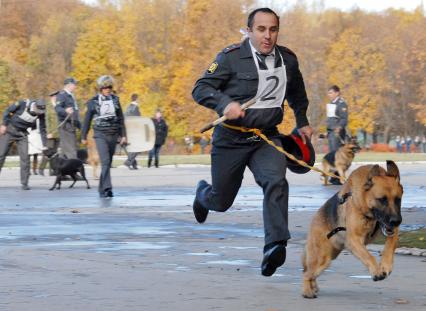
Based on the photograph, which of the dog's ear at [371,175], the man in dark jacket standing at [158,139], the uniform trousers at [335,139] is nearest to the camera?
the dog's ear at [371,175]

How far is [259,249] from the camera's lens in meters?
12.0

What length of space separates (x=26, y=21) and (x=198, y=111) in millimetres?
37748

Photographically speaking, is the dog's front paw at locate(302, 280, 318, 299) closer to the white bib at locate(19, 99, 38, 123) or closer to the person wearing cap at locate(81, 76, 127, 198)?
the person wearing cap at locate(81, 76, 127, 198)

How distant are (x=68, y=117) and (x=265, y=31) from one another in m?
17.8

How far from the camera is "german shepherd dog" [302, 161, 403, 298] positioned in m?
7.86

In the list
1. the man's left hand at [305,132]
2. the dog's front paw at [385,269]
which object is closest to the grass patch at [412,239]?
the man's left hand at [305,132]

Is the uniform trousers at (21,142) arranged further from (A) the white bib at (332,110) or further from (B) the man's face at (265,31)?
(B) the man's face at (265,31)

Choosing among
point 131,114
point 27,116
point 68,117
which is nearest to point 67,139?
point 68,117

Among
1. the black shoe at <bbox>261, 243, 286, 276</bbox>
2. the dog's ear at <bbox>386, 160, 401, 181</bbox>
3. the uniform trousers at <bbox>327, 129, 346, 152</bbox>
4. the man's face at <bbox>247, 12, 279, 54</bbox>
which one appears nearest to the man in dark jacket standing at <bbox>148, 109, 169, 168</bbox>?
the uniform trousers at <bbox>327, 129, 346, 152</bbox>

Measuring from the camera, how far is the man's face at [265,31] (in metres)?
9.15

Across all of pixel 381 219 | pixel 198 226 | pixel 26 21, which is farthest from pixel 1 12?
pixel 381 219

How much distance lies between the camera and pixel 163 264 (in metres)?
10.6

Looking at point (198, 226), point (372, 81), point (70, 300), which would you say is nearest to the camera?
point (70, 300)

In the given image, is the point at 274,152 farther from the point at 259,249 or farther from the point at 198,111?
the point at 198,111
